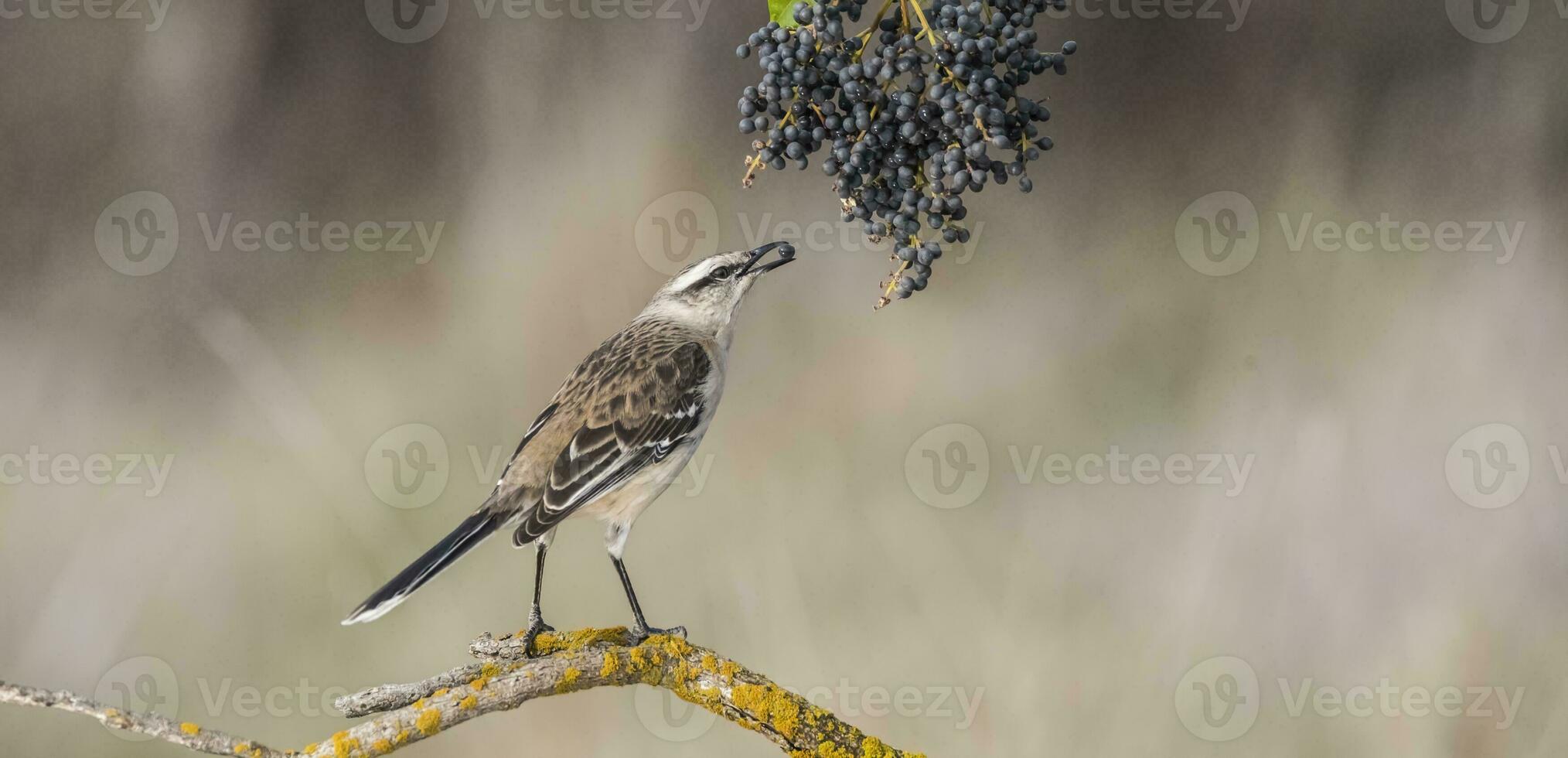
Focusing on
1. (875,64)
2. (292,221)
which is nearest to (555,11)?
(292,221)

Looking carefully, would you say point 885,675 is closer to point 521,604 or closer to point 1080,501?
point 1080,501

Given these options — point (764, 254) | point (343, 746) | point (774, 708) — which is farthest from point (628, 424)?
point (343, 746)

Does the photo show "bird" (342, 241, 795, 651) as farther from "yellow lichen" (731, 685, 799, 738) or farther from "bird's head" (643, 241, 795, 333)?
"yellow lichen" (731, 685, 799, 738)

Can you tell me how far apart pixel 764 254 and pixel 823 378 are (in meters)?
2.66

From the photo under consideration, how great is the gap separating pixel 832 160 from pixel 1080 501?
3441 mm

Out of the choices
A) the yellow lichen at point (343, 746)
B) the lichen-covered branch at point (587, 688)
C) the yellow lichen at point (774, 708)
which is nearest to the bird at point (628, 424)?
the lichen-covered branch at point (587, 688)

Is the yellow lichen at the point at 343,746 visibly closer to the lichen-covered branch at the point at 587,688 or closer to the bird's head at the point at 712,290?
the lichen-covered branch at the point at 587,688

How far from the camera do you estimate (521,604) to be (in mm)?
4422

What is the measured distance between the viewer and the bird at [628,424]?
2070 millimetres

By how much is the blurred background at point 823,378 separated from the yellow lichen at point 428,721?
2.54m

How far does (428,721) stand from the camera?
68.1 inches

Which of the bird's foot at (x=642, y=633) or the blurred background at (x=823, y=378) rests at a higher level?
the blurred background at (x=823, y=378)

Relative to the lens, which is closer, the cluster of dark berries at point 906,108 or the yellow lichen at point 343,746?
the cluster of dark berries at point 906,108

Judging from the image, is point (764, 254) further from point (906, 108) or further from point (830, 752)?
point (830, 752)
